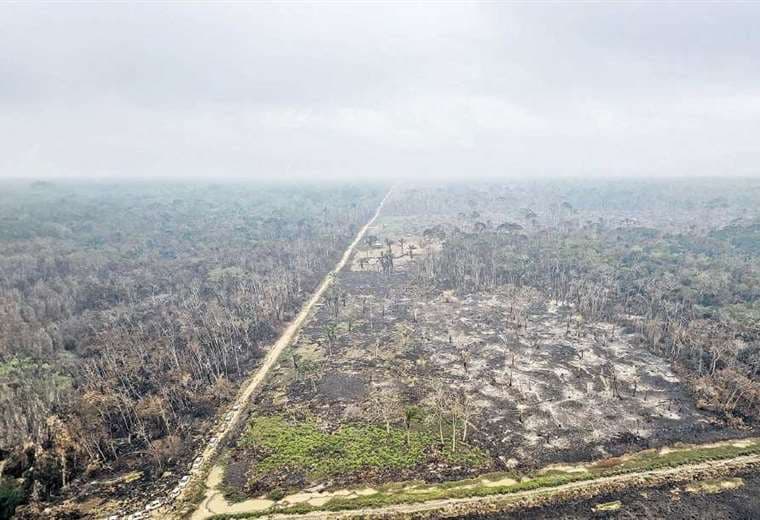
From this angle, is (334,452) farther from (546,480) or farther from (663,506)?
(663,506)

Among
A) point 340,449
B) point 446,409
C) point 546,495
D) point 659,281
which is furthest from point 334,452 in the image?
point 659,281

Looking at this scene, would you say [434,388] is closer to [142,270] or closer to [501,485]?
[501,485]

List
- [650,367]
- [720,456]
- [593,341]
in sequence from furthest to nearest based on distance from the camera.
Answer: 1. [593,341]
2. [650,367]
3. [720,456]

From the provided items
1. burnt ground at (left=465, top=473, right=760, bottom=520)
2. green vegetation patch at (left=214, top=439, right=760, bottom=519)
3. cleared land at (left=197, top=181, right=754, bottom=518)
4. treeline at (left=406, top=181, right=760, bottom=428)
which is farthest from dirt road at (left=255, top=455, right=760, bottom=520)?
treeline at (left=406, top=181, right=760, bottom=428)

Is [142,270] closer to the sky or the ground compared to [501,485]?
closer to the sky

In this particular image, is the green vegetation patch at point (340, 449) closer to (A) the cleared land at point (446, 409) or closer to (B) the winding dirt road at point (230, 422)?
(A) the cleared land at point (446, 409)

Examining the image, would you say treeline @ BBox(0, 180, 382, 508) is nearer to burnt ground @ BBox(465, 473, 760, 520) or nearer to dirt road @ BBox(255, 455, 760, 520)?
dirt road @ BBox(255, 455, 760, 520)

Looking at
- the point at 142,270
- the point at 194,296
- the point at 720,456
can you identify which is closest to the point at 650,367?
the point at 720,456
